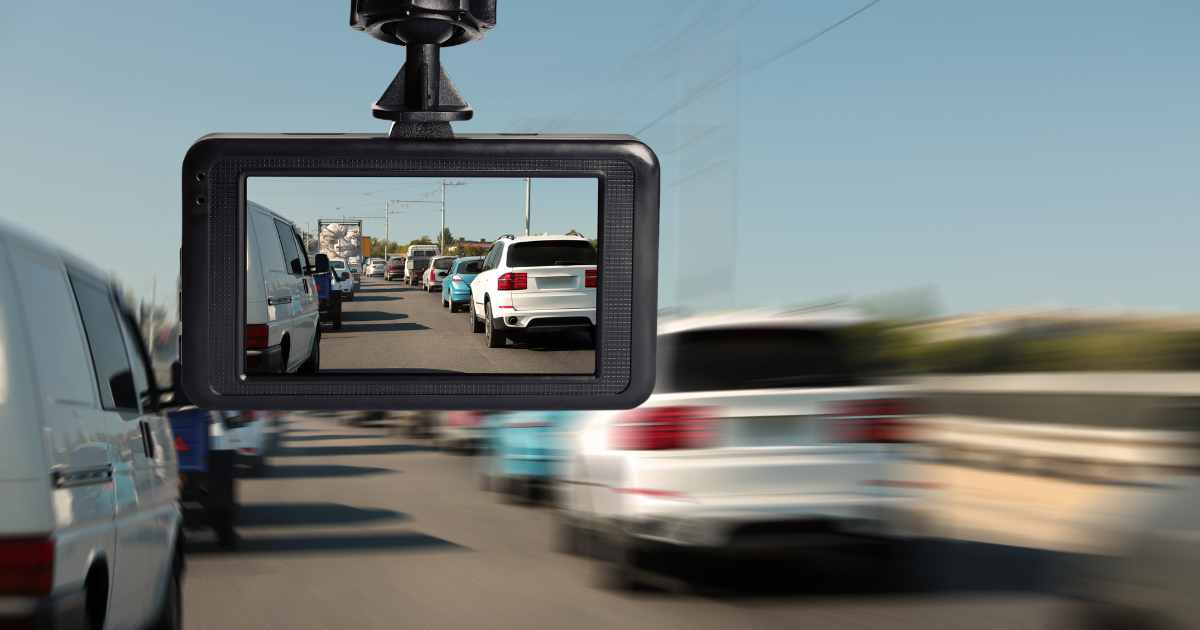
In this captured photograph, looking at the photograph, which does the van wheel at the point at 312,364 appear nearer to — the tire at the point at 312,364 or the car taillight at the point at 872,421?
the tire at the point at 312,364

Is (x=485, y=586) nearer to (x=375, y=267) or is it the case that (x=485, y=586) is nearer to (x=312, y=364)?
(x=375, y=267)

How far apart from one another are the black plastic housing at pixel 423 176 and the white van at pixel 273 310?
0.09 feet

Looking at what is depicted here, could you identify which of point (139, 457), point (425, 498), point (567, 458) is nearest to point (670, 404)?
point (567, 458)

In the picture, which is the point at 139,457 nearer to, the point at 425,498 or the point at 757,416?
the point at 757,416

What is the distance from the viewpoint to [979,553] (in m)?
10.4

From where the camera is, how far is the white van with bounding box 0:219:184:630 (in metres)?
3.62

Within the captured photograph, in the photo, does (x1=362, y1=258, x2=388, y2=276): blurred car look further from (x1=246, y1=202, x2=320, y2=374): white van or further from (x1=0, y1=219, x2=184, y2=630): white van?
(x1=0, y1=219, x2=184, y2=630): white van

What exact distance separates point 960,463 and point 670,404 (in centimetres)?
942

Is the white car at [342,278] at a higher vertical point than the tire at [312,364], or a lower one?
higher

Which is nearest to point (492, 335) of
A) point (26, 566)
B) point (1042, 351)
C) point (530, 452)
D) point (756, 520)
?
point (26, 566)

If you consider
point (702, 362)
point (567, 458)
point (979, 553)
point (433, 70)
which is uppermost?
point (433, 70)

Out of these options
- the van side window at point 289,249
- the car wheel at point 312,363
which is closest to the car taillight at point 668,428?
the van side window at point 289,249

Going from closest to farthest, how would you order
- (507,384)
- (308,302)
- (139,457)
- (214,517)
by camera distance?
1. (507,384)
2. (308,302)
3. (139,457)
4. (214,517)

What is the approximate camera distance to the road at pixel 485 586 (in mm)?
6984
